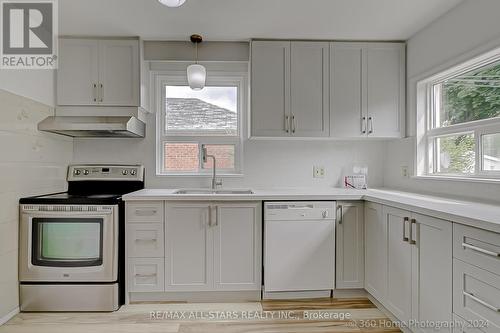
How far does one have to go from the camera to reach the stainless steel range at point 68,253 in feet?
6.99

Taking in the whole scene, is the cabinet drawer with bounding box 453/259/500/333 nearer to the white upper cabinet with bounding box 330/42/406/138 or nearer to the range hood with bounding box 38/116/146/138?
the white upper cabinet with bounding box 330/42/406/138

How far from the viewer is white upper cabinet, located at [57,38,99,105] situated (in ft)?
8.16

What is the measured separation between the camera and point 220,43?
270cm

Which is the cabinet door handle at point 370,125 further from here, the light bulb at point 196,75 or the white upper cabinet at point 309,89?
the light bulb at point 196,75

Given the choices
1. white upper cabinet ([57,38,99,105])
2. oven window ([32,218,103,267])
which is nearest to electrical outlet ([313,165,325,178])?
oven window ([32,218,103,267])

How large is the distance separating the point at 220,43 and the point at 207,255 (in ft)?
6.45

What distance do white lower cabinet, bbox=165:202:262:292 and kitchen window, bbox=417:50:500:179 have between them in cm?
160

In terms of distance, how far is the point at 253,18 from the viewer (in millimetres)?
2256

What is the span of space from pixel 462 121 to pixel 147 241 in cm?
266

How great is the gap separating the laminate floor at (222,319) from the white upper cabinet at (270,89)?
1.48m

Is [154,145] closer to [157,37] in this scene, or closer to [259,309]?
[157,37]

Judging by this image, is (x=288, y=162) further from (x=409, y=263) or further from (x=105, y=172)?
(x=105, y=172)

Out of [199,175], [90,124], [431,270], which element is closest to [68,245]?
[90,124]

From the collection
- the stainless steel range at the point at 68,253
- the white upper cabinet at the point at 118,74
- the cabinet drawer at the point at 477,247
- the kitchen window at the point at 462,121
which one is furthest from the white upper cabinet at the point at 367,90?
the stainless steel range at the point at 68,253
